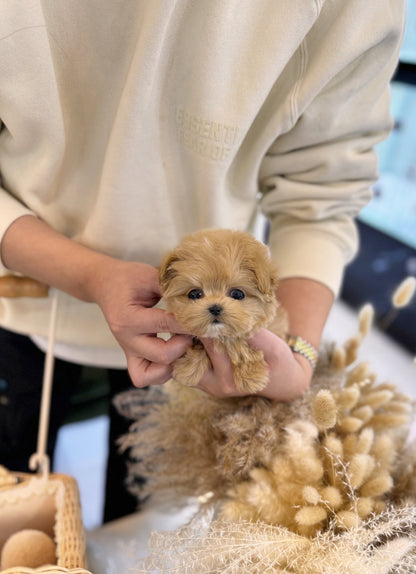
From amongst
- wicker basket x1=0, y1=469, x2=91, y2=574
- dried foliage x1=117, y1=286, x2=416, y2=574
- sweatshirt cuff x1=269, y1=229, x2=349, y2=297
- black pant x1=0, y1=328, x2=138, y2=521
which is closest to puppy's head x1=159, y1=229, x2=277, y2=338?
dried foliage x1=117, y1=286, x2=416, y2=574

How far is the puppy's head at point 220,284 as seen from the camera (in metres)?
0.44

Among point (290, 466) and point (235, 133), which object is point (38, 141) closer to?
point (235, 133)

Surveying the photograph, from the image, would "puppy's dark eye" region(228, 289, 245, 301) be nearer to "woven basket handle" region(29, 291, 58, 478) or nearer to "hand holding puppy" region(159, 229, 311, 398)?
"hand holding puppy" region(159, 229, 311, 398)

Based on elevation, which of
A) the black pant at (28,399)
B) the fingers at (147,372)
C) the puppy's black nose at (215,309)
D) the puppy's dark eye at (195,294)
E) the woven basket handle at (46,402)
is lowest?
the black pant at (28,399)

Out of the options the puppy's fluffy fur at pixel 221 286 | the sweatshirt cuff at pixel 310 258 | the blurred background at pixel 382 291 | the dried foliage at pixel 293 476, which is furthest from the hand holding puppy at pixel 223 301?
the blurred background at pixel 382 291

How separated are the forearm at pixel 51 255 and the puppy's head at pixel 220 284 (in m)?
0.20

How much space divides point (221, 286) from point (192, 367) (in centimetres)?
12

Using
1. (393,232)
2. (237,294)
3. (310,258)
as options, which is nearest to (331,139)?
(310,258)

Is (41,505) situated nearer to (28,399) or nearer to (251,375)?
(28,399)

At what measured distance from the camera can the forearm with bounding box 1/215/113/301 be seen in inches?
24.9

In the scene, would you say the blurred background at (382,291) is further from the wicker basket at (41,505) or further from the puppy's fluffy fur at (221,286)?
the puppy's fluffy fur at (221,286)

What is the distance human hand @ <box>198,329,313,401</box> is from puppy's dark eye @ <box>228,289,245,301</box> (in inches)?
2.2

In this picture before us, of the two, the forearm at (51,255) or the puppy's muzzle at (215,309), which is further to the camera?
the forearm at (51,255)

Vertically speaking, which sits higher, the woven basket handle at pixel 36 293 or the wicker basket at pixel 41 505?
the woven basket handle at pixel 36 293
